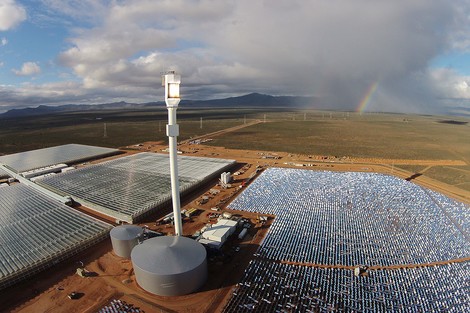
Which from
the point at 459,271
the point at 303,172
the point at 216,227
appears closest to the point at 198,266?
the point at 216,227

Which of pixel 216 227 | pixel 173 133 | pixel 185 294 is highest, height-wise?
pixel 173 133

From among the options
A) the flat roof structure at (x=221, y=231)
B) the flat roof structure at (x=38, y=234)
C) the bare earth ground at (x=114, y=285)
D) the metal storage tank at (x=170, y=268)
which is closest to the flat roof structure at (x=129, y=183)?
the flat roof structure at (x=38, y=234)

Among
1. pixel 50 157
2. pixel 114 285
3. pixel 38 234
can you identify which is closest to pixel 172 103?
pixel 114 285

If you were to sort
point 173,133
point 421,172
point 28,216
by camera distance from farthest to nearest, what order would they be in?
point 421,172, point 28,216, point 173,133

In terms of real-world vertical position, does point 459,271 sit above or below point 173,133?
below

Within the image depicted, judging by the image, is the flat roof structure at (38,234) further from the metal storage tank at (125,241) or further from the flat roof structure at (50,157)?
the flat roof structure at (50,157)

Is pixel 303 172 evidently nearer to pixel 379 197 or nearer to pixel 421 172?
pixel 379 197
